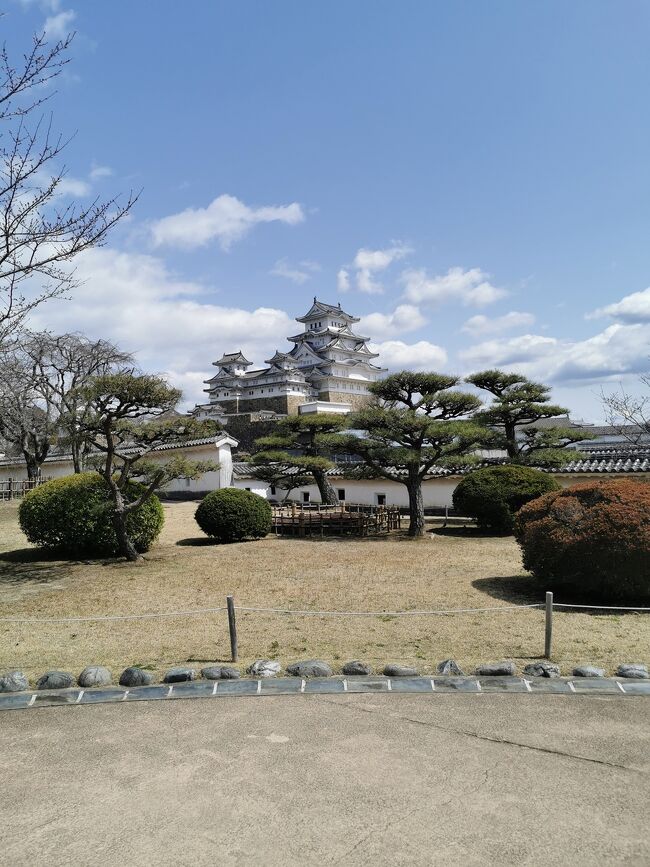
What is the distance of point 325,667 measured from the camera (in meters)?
5.66

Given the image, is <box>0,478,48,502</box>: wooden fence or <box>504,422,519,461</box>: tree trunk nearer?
<box>504,422,519,461</box>: tree trunk

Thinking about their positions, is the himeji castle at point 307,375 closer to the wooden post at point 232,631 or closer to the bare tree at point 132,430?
the bare tree at point 132,430

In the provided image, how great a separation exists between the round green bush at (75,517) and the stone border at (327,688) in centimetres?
716

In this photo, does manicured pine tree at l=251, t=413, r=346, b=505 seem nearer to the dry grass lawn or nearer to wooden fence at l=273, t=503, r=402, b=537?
wooden fence at l=273, t=503, r=402, b=537

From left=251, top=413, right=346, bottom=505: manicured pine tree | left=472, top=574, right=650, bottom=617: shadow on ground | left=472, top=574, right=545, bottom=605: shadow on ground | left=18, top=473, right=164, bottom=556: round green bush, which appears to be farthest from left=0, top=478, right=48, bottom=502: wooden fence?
left=472, top=574, right=650, bottom=617: shadow on ground

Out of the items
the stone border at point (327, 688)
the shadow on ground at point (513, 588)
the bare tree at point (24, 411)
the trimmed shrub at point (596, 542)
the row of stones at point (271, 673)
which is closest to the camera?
the stone border at point (327, 688)

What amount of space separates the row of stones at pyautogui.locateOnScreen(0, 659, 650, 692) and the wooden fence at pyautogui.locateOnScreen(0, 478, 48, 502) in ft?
77.6

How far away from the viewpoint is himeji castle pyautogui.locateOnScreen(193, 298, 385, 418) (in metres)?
48.4

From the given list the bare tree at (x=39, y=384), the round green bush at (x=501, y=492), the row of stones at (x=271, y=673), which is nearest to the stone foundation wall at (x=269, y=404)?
the bare tree at (x=39, y=384)

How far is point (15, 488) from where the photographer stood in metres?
28.9

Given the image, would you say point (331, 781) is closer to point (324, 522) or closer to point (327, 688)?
point (327, 688)

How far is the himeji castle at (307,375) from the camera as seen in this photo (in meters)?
48.4

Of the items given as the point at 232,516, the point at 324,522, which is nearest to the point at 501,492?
the point at 324,522

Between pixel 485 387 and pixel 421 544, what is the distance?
8008 millimetres
